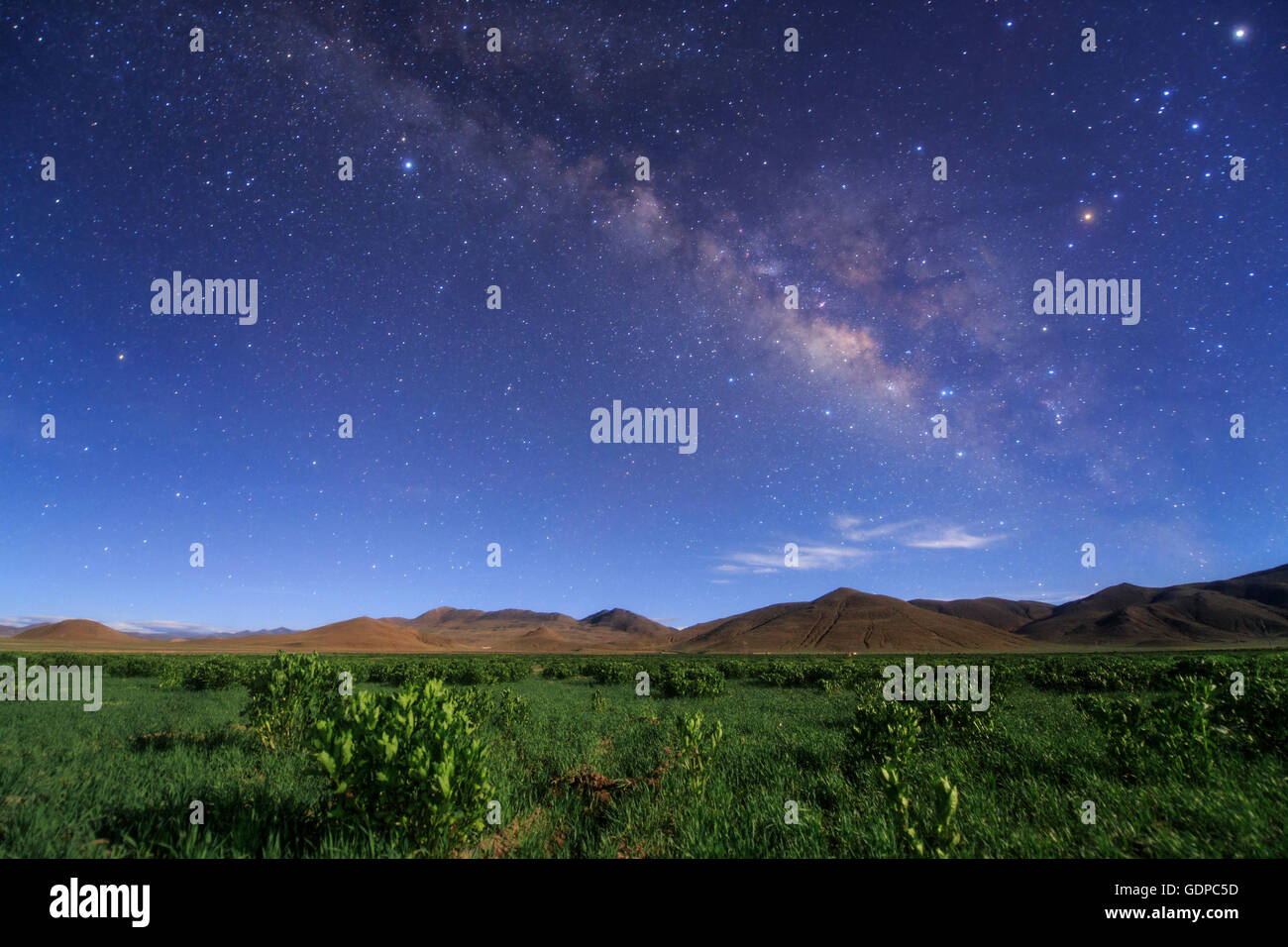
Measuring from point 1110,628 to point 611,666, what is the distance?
188037 mm

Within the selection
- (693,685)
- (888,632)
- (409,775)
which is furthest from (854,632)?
(409,775)

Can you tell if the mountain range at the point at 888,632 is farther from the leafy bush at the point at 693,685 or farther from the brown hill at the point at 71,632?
the leafy bush at the point at 693,685

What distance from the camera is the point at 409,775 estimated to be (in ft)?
14.0

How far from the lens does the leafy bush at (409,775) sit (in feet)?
14.1

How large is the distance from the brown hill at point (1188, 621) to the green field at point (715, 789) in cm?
17707

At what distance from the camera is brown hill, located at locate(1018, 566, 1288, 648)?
132 metres

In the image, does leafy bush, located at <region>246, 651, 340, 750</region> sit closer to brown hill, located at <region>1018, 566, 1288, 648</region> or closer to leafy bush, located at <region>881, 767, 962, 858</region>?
leafy bush, located at <region>881, 767, 962, 858</region>

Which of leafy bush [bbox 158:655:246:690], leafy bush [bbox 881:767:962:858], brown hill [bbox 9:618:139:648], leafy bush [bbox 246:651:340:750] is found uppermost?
leafy bush [bbox 881:767:962:858]

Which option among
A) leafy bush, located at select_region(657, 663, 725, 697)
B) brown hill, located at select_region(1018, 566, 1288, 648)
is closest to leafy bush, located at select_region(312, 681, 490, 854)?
leafy bush, located at select_region(657, 663, 725, 697)

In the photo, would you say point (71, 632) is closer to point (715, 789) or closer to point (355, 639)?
point (355, 639)

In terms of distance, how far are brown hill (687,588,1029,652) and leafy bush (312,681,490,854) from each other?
13264 centimetres

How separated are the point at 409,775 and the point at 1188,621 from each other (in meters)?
225
